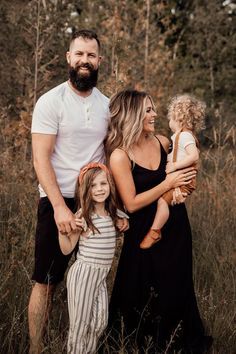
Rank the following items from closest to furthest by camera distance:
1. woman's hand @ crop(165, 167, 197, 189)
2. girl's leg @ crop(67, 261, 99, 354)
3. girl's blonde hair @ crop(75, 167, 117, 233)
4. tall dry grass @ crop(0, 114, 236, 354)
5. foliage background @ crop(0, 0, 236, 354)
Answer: girl's leg @ crop(67, 261, 99, 354), girl's blonde hair @ crop(75, 167, 117, 233), woman's hand @ crop(165, 167, 197, 189), tall dry grass @ crop(0, 114, 236, 354), foliage background @ crop(0, 0, 236, 354)

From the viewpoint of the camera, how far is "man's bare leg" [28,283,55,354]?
3127 mm

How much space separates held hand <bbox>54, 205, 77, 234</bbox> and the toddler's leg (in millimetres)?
538

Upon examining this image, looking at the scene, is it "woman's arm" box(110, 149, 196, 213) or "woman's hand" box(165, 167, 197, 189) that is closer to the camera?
"woman's arm" box(110, 149, 196, 213)

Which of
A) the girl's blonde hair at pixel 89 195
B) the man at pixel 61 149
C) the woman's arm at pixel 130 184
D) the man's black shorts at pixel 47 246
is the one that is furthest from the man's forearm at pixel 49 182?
the woman's arm at pixel 130 184

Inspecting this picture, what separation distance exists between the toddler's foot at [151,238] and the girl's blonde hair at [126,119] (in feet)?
1.75

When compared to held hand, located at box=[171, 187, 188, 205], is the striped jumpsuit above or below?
below

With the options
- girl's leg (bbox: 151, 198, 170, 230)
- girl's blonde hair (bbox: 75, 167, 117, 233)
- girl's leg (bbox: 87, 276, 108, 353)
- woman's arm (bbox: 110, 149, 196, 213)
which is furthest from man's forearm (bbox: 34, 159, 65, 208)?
girl's leg (bbox: 151, 198, 170, 230)

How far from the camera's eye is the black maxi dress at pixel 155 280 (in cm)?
340

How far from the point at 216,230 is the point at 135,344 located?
225 centimetres

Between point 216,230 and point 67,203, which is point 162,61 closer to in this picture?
point 216,230

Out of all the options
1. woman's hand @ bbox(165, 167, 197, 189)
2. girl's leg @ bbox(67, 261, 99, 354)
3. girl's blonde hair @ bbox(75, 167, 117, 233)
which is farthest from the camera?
woman's hand @ bbox(165, 167, 197, 189)

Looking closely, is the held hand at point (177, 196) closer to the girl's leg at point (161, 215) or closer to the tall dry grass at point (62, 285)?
the girl's leg at point (161, 215)

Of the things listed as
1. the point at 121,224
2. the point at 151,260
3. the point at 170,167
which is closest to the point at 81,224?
the point at 121,224

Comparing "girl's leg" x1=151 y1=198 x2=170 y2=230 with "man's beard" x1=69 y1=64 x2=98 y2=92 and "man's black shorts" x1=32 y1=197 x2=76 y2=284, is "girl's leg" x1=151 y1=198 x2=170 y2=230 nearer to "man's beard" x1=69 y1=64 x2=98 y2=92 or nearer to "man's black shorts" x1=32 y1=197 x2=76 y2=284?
"man's black shorts" x1=32 y1=197 x2=76 y2=284
